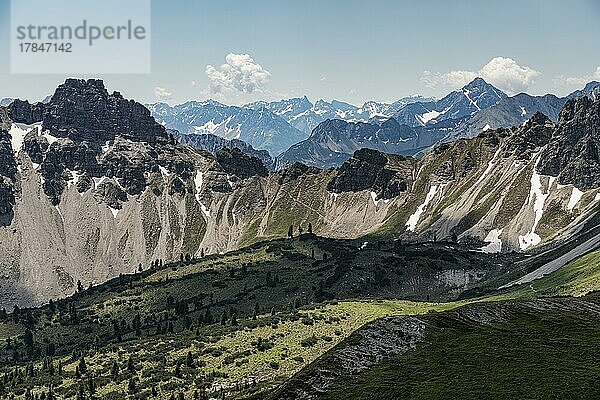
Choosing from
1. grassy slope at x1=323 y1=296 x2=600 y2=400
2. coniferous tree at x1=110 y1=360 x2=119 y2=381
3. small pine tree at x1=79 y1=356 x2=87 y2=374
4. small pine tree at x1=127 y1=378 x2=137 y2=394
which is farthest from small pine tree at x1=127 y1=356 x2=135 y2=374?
grassy slope at x1=323 y1=296 x2=600 y2=400

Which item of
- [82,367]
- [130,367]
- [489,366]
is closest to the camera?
[489,366]

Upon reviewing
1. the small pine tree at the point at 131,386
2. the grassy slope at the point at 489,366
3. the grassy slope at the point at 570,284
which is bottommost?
the small pine tree at the point at 131,386

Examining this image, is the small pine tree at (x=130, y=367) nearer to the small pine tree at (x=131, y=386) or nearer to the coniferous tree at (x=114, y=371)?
the coniferous tree at (x=114, y=371)

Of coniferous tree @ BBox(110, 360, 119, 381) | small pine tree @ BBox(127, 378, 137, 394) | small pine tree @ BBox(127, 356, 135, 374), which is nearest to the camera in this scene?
small pine tree @ BBox(127, 378, 137, 394)

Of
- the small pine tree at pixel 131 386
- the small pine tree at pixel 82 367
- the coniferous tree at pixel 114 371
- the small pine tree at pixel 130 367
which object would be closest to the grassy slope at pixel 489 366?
the small pine tree at pixel 131 386

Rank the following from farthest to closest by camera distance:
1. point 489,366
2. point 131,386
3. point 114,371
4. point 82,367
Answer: point 82,367 < point 114,371 < point 131,386 < point 489,366

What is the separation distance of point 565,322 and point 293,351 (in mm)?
67014

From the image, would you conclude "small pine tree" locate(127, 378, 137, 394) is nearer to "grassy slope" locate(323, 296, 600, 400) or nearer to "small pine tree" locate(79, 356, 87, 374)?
"small pine tree" locate(79, 356, 87, 374)

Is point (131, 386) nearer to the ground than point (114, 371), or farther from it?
farther from it

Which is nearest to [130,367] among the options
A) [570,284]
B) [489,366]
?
[489,366]

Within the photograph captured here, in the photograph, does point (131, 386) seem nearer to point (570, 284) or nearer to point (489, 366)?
point (489, 366)

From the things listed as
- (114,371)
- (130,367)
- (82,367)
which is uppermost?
(130,367)

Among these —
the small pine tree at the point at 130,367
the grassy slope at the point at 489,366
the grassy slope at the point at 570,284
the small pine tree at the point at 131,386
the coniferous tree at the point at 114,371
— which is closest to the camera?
the grassy slope at the point at 489,366

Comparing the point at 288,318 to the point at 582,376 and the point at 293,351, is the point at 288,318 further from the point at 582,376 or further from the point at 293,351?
the point at 582,376
